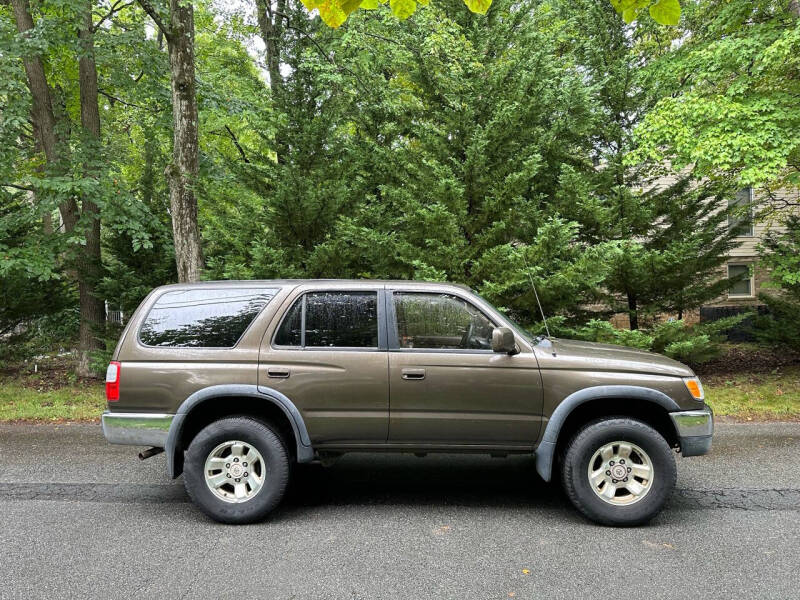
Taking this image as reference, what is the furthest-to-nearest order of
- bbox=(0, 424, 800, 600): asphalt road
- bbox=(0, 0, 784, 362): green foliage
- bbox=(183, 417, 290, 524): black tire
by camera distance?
bbox=(0, 0, 784, 362): green foliage → bbox=(183, 417, 290, 524): black tire → bbox=(0, 424, 800, 600): asphalt road

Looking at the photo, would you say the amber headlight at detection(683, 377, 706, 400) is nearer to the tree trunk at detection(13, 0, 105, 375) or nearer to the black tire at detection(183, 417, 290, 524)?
the black tire at detection(183, 417, 290, 524)

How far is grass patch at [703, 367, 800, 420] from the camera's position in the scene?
775 cm

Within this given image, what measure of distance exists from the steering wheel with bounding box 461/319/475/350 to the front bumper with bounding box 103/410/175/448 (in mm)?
2311

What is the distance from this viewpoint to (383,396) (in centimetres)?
427

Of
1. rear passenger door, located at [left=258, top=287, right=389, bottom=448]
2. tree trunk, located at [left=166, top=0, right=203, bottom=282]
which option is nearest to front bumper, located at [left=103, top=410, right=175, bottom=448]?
rear passenger door, located at [left=258, top=287, right=389, bottom=448]

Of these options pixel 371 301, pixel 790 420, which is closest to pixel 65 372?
pixel 371 301

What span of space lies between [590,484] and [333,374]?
6.83 feet

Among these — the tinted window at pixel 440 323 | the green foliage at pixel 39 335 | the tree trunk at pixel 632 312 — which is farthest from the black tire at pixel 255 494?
the green foliage at pixel 39 335

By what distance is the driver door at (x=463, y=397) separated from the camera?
167 inches

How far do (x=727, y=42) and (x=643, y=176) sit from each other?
2.30 metres

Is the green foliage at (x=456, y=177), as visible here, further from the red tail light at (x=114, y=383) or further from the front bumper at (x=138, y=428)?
the front bumper at (x=138, y=428)

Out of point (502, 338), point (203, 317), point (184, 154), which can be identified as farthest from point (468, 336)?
point (184, 154)

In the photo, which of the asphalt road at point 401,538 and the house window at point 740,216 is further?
the house window at point 740,216

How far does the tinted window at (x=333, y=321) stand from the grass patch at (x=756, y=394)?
582cm
